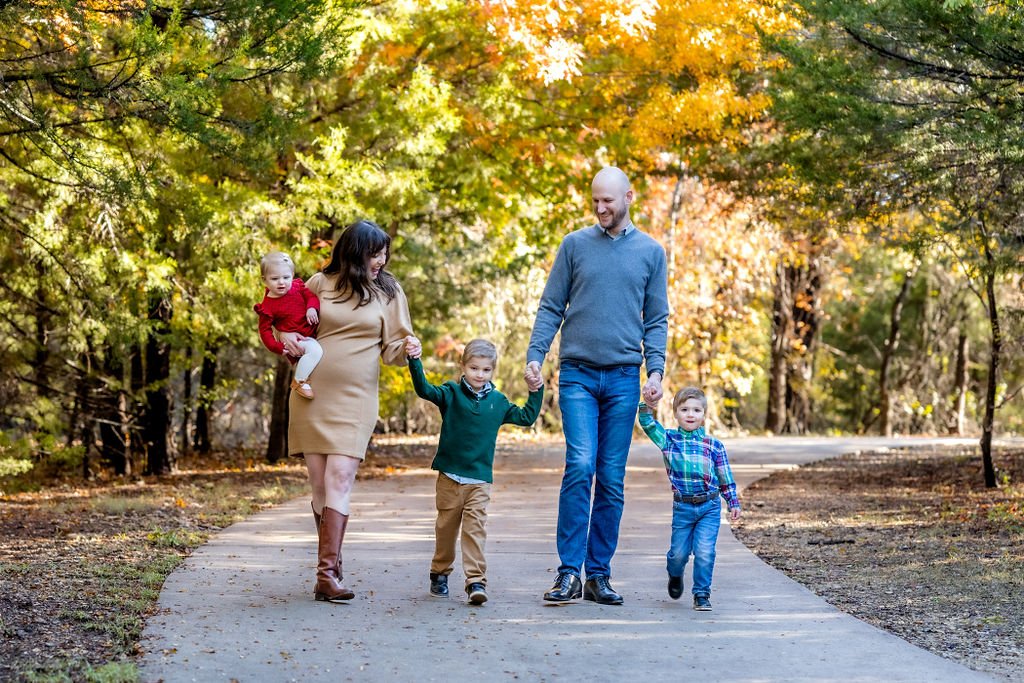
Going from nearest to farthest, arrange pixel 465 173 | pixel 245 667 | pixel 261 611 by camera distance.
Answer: pixel 245 667 < pixel 261 611 < pixel 465 173

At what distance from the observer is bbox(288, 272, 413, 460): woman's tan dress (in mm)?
5746

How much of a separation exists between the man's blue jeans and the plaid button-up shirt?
0.16 m

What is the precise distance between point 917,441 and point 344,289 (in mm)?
14418

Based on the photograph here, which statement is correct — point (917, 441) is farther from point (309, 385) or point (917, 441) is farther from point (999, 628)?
point (309, 385)

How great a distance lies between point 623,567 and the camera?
708 cm

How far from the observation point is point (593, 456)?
5938mm

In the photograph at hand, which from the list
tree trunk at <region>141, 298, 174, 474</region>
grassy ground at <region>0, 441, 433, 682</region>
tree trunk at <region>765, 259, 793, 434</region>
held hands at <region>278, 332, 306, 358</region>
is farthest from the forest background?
tree trunk at <region>765, 259, 793, 434</region>

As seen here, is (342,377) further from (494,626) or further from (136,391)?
(136,391)

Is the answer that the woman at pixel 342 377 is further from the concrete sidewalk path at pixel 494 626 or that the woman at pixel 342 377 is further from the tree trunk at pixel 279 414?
the tree trunk at pixel 279 414

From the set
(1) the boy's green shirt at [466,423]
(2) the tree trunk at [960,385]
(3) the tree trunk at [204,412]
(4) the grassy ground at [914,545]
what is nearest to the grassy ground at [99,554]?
(1) the boy's green shirt at [466,423]

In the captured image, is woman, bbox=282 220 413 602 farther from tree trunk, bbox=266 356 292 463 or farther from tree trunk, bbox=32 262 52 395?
tree trunk, bbox=266 356 292 463

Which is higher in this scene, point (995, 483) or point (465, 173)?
point (465, 173)

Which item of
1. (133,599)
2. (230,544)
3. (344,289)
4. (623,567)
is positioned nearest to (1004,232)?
(623,567)

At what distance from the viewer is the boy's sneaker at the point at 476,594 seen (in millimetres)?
5684
